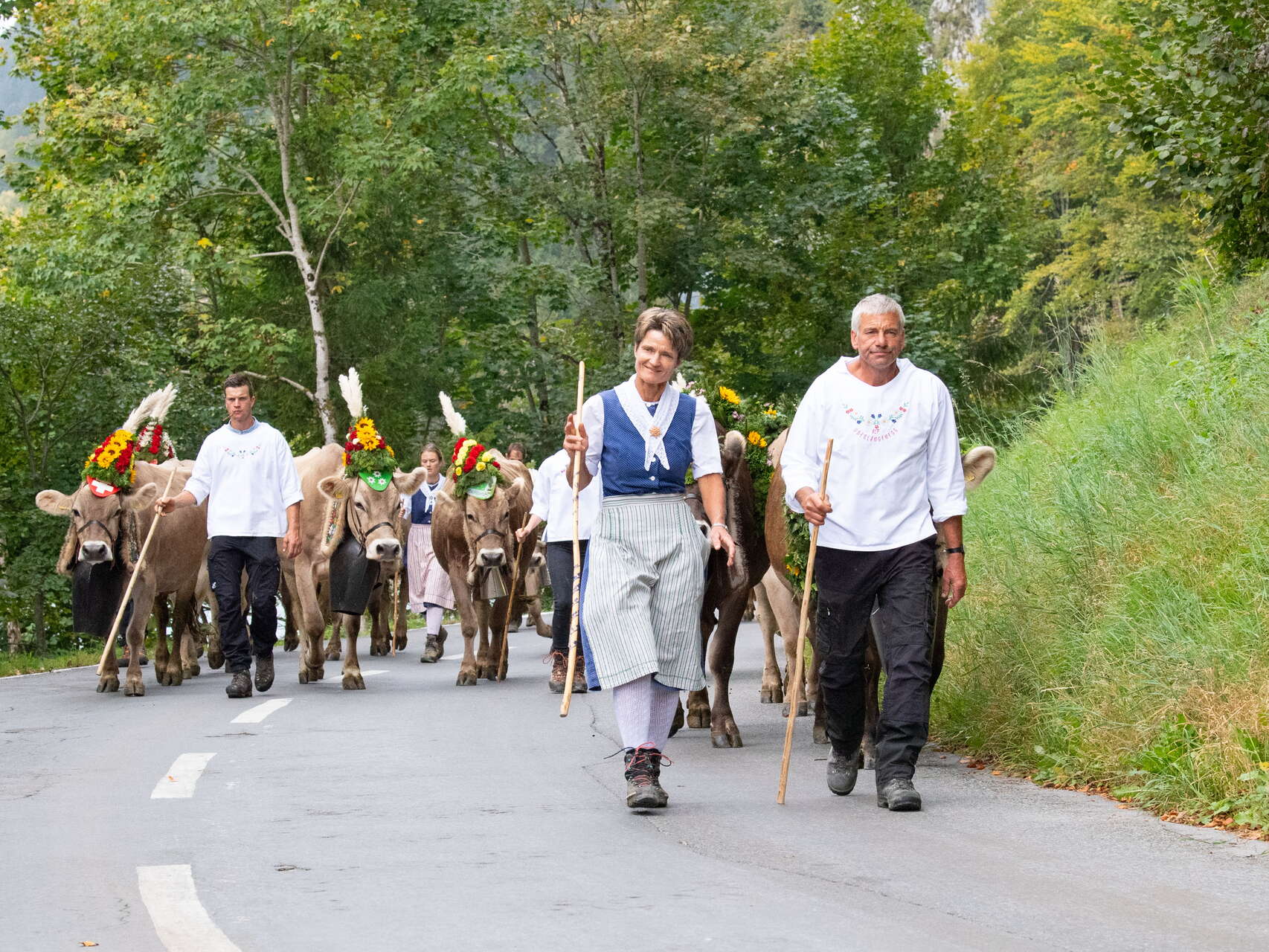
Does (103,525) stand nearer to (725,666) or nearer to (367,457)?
(367,457)

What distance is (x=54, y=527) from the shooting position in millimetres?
27203

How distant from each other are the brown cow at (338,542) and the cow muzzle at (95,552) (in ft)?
5.09

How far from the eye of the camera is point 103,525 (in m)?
14.8

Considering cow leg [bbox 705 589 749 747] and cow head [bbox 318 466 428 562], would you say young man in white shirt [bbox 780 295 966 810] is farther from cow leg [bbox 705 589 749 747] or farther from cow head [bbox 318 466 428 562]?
cow head [bbox 318 466 428 562]

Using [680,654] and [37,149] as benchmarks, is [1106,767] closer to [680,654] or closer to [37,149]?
[680,654]

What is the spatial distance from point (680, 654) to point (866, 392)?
4.70 ft

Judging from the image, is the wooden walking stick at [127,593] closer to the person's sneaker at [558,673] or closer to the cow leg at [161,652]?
the cow leg at [161,652]

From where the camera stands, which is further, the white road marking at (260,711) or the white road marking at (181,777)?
the white road marking at (260,711)

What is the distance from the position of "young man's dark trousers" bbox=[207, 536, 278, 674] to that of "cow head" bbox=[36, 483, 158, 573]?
1.08 meters

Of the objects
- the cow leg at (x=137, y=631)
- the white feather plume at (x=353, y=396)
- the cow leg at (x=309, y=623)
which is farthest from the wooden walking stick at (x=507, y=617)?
the cow leg at (x=137, y=631)

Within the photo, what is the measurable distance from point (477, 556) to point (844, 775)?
25.4 feet

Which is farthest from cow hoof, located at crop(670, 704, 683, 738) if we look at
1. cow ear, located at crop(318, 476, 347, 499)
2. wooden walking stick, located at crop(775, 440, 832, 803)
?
cow ear, located at crop(318, 476, 347, 499)

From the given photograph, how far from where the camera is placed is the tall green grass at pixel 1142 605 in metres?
7.82

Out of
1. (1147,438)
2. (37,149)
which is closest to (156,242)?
(37,149)
